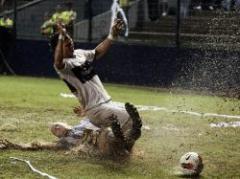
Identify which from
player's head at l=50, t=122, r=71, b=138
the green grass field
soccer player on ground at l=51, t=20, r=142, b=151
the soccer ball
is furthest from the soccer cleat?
player's head at l=50, t=122, r=71, b=138

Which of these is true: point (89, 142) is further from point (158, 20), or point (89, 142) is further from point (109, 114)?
point (158, 20)

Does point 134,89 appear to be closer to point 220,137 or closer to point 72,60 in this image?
point 220,137

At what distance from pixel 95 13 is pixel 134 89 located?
4.52 m

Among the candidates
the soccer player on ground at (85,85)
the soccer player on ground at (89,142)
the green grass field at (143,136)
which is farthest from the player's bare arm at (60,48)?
the green grass field at (143,136)

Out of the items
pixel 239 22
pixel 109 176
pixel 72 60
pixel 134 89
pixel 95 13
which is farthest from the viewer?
pixel 95 13

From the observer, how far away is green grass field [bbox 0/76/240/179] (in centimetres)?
751

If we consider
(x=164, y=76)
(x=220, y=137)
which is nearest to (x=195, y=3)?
(x=164, y=76)

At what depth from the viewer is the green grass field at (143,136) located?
751 cm

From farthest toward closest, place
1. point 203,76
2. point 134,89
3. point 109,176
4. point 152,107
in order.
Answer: point 134,89, point 203,76, point 152,107, point 109,176

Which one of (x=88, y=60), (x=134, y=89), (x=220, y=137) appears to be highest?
(x=88, y=60)

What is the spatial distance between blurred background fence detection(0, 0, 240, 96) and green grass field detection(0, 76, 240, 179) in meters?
1.44

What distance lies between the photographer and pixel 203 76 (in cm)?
1616

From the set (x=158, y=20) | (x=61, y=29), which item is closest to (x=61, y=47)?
(x=61, y=29)

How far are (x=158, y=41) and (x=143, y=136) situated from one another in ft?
34.2
